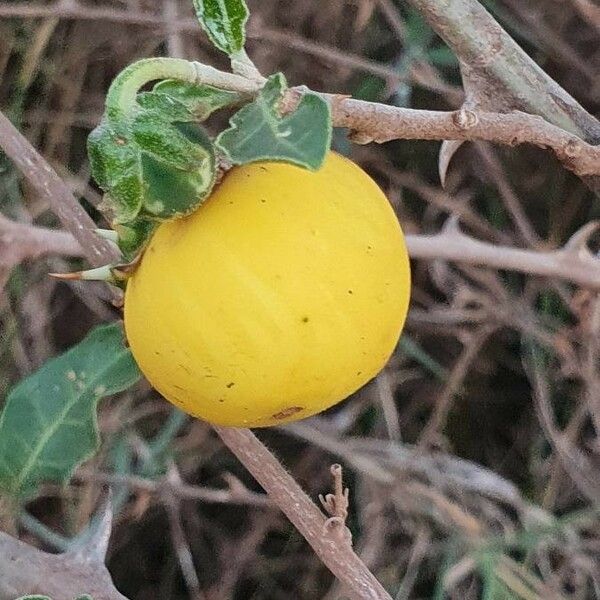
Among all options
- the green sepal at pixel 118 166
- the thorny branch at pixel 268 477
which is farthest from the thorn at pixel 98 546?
the green sepal at pixel 118 166

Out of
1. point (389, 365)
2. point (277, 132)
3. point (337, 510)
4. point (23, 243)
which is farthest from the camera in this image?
point (389, 365)

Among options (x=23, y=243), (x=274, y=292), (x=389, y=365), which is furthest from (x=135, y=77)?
(x=389, y=365)

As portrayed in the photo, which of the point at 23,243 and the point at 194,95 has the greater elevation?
the point at 194,95

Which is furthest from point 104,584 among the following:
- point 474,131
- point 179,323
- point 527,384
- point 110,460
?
point 527,384

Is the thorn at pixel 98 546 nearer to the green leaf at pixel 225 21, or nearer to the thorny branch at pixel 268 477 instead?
the thorny branch at pixel 268 477

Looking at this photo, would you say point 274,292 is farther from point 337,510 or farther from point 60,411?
point 60,411

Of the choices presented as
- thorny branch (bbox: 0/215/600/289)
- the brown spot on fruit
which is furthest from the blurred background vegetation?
the brown spot on fruit

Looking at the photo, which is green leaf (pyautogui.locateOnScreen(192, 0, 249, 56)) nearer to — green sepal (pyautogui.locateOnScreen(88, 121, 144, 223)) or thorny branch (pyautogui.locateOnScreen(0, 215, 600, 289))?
green sepal (pyautogui.locateOnScreen(88, 121, 144, 223))

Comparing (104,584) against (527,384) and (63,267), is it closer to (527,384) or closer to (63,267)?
(63,267)
